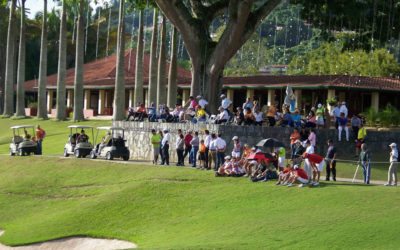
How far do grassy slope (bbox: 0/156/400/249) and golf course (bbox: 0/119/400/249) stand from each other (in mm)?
33

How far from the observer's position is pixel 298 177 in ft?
96.2

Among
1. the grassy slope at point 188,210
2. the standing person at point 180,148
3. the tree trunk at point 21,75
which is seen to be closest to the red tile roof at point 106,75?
the tree trunk at point 21,75

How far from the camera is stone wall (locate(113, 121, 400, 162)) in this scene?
37188 mm

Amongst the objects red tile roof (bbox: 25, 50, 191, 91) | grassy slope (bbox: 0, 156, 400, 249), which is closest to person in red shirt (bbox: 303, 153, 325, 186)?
grassy slope (bbox: 0, 156, 400, 249)

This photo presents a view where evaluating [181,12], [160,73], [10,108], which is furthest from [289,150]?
[10,108]

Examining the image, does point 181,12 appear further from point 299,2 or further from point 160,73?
point 160,73

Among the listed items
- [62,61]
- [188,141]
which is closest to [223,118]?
[188,141]

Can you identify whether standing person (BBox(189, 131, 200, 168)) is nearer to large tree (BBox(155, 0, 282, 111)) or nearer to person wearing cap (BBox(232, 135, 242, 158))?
person wearing cap (BBox(232, 135, 242, 158))

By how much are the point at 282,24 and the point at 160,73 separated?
5440 cm

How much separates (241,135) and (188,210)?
9.41m

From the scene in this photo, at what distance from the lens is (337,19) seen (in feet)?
151

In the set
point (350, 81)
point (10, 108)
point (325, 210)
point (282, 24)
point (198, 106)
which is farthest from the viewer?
point (282, 24)

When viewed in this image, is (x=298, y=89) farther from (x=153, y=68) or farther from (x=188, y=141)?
(x=188, y=141)

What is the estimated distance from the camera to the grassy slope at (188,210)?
2286cm
